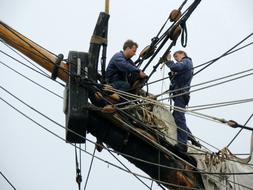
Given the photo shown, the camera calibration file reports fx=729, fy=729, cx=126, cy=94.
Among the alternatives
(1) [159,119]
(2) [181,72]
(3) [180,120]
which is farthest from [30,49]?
(3) [180,120]

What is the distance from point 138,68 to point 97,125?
1046 mm

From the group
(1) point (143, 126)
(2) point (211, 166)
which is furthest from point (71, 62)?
(2) point (211, 166)

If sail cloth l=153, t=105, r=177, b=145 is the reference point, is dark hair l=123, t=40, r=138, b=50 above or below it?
above

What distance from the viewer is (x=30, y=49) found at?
33.1ft

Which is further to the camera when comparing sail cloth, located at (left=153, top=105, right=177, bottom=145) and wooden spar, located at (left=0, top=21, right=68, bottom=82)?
sail cloth, located at (left=153, top=105, right=177, bottom=145)

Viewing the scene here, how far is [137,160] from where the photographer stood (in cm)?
1002

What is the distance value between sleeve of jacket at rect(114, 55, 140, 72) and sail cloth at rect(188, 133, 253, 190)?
57.9 inches

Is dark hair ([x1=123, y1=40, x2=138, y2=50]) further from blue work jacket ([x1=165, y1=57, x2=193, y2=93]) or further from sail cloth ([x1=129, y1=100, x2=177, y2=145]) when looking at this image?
sail cloth ([x1=129, y1=100, x2=177, y2=145])

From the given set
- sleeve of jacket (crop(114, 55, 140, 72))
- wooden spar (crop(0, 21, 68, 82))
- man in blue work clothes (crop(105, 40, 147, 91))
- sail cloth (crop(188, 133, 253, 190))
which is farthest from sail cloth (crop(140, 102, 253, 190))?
wooden spar (crop(0, 21, 68, 82))

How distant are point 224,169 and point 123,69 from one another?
2053mm

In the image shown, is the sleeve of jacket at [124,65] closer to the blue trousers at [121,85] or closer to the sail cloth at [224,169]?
the blue trousers at [121,85]

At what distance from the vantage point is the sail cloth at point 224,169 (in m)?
10.2

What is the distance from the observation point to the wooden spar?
10000 millimetres

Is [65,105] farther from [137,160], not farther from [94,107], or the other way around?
[137,160]
